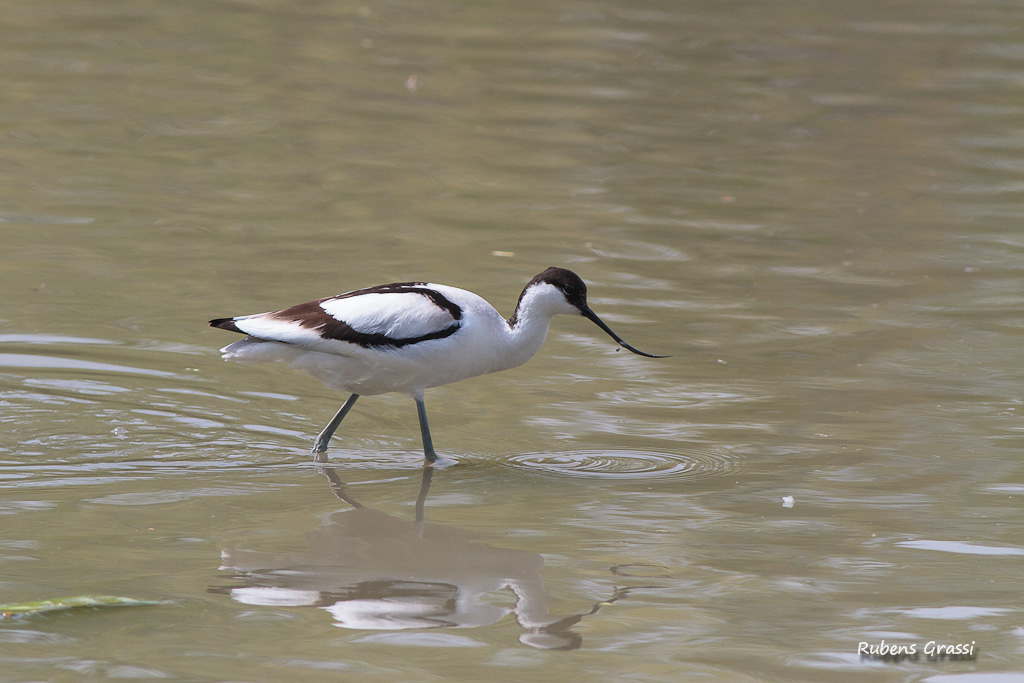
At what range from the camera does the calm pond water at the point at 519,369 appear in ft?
16.8

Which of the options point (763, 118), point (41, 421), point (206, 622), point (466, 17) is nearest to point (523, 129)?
point (763, 118)

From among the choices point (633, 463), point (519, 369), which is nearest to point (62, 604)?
point (633, 463)

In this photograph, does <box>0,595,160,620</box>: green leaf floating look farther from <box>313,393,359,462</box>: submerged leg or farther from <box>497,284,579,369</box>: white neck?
<box>497,284,579,369</box>: white neck

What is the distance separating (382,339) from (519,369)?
77.3 inches

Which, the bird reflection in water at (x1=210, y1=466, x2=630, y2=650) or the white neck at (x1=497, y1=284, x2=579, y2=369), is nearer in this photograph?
the bird reflection in water at (x1=210, y1=466, x2=630, y2=650)

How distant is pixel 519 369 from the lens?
8.71m

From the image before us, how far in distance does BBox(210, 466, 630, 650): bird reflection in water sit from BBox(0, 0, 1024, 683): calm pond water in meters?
0.02

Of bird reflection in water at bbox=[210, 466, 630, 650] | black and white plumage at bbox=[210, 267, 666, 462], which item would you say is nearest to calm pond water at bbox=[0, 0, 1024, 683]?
bird reflection in water at bbox=[210, 466, 630, 650]

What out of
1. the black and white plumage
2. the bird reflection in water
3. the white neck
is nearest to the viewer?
the bird reflection in water

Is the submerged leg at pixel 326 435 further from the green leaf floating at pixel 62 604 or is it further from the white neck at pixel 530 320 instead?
the green leaf floating at pixel 62 604

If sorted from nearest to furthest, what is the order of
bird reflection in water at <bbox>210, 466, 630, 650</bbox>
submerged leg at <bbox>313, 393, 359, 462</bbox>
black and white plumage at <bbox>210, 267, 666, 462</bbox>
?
bird reflection in water at <bbox>210, 466, 630, 650</bbox>
black and white plumage at <bbox>210, 267, 666, 462</bbox>
submerged leg at <bbox>313, 393, 359, 462</bbox>

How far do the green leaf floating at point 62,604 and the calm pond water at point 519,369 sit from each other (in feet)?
0.18

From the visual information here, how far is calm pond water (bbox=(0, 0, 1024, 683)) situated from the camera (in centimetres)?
511

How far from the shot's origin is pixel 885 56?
1862 cm
